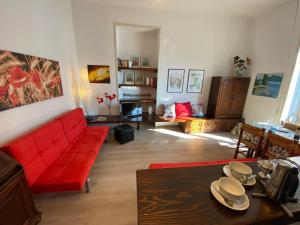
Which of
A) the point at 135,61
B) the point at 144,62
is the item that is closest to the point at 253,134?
the point at 144,62

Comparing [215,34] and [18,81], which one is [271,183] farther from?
[215,34]

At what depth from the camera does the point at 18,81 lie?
1618 mm

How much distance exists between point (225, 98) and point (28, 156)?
4.07 m

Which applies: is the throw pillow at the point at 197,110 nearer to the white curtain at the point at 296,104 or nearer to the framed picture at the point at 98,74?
the white curtain at the point at 296,104

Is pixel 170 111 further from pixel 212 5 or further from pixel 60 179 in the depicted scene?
pixel 60 179

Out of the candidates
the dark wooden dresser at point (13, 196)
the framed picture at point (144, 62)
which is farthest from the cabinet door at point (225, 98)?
the dark wooden dresser at point (13, 196)

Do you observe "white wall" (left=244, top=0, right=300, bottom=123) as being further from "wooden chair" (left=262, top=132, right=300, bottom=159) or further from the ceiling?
"wooden chair" (left=262, top=132, right=300, bottom=159)

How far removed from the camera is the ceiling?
2.91m

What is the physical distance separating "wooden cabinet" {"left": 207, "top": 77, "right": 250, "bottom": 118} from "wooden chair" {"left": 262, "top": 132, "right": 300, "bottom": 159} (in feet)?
6.31

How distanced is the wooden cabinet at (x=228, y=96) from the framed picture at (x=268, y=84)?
238 millimetres

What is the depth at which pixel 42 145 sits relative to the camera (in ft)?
5.53

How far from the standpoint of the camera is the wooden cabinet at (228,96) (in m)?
3.58

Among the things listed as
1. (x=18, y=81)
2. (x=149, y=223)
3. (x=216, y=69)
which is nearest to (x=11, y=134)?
(x=18, y=81)

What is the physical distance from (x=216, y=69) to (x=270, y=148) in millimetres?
2592
